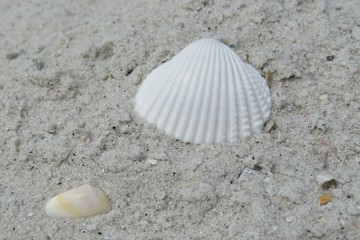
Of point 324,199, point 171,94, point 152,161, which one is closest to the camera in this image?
point 324,199

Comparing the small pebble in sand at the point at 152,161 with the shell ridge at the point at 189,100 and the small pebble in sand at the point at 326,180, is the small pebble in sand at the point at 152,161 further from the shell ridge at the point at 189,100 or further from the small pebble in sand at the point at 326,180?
the small pebble in sand at the point at 326,180

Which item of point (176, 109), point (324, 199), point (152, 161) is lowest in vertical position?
point (324, 199)

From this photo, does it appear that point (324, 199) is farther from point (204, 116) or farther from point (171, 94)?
point (171, 94)

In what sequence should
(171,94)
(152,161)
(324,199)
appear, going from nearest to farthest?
(324,199)
(152,161)
(171,94)

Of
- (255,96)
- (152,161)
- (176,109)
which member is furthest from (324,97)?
(152,161)

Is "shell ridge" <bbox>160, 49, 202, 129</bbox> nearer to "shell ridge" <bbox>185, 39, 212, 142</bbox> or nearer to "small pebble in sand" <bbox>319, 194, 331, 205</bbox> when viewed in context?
"shell ridge" <bbox>185, 39, 212, 142</bbox>

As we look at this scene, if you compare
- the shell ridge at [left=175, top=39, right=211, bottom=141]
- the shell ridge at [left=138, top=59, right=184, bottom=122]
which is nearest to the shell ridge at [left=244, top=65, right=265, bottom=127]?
the shell ridge at [left=175, top=39, right=211, bottom=141]

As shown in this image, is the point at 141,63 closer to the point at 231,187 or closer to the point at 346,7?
the point at 231,187

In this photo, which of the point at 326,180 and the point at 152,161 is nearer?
the point at 326,180
